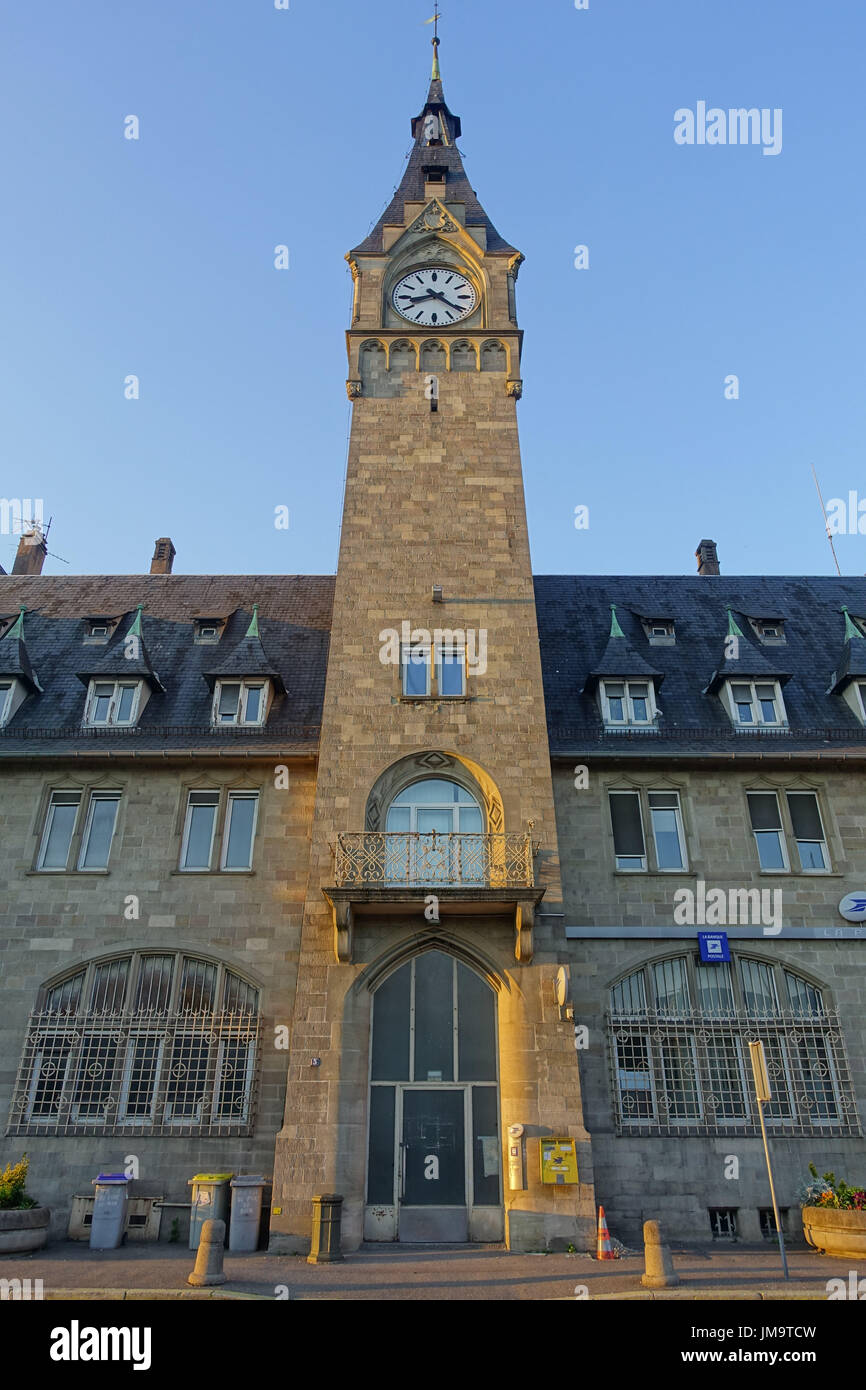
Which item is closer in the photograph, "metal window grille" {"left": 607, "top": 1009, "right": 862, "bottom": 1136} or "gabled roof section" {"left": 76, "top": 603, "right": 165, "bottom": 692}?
"metal window grille" {"left": 607, "top": 1009, "right": 862, "bottom": 1136}

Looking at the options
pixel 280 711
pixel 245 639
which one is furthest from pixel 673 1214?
pixel 245 639

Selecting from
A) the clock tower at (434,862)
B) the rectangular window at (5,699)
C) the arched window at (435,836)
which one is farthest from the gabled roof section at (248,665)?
the arched window at (435,836)

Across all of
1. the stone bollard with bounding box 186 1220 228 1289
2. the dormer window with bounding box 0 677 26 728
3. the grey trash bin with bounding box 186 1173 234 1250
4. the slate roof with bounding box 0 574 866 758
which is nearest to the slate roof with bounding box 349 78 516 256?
the slate roof with bounding box 0 574 866 758

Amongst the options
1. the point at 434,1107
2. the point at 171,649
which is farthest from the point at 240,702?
the point at 434,1107

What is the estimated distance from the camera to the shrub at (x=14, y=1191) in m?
14.3

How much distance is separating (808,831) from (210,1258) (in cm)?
1332

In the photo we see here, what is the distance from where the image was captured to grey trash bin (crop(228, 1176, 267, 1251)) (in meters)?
14.2

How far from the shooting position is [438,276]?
2425cm

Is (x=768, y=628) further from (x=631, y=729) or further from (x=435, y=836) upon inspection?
(x=435, y=836)

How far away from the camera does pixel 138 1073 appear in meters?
16.7

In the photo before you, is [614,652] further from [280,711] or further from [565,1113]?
[565,1113]

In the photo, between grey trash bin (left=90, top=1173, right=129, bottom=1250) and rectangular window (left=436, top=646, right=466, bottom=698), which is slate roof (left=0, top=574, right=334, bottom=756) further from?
grey trash bin (left=90, top=1173, right=129, bottom=1250)

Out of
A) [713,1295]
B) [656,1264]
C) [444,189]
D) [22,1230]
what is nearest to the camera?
[713,1295]

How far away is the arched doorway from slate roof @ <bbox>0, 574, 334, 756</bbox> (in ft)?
17.6
